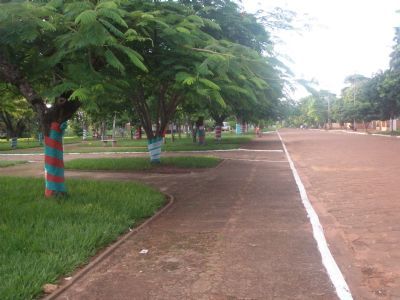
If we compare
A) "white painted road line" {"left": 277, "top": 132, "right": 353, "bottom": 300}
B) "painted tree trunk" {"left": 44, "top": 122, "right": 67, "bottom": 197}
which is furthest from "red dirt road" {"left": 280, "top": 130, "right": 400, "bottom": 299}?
"painted tree trunk" {"left": 44, "top": 122, "right": 67, "bottom": 197}

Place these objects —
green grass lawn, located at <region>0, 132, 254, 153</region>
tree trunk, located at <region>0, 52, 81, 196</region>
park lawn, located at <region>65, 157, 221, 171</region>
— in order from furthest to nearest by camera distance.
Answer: green grass lawn, located at <region>0, 132, 254, 153</region> → park lawn, located at <region>65, 157, 221, 171</region> → tree trunk, located at <region>0, 52, 81, 196</region>

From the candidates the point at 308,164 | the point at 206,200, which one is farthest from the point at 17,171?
the point at 308,164

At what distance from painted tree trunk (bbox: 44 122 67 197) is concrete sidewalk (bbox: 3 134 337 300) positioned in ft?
7.57

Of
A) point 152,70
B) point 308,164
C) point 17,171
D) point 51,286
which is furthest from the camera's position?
point 308,164

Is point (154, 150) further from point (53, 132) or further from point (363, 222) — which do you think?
point (363, 222)

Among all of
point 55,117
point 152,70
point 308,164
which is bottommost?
point 308,164

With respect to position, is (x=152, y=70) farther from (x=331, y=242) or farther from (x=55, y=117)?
(x=331, y=242)

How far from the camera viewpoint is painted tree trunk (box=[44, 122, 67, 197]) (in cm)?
1005

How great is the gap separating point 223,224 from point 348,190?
4.97 meters

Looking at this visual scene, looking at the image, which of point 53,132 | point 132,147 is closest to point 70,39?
point 53,132

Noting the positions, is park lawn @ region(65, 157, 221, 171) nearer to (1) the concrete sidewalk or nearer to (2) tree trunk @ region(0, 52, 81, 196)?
(1) the concrete sidewalk

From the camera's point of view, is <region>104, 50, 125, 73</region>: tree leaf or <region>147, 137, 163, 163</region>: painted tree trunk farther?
<region>147, 137, 163, 163</region>: painted tree trunk

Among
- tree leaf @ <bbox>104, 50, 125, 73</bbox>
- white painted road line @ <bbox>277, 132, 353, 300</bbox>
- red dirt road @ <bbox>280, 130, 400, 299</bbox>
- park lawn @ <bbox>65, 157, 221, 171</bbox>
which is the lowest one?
red dirt road @ <bbox>280, 130, 400, 299</bbox>

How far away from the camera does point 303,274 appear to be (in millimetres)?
5496
